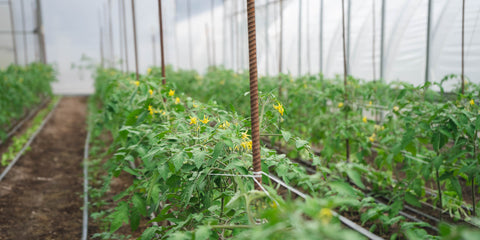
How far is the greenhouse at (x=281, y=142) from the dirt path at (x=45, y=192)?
0.03m

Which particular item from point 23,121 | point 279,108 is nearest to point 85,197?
point 279,108

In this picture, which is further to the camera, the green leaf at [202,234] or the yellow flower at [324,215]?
the green leaf at [202,234]

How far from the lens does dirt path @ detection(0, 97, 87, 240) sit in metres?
3.69

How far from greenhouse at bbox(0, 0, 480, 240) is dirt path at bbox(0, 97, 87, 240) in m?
0.03

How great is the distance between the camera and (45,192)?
4.74 meters

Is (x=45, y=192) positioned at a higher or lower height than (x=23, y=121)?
lower

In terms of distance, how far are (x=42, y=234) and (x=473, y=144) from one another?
374 cm

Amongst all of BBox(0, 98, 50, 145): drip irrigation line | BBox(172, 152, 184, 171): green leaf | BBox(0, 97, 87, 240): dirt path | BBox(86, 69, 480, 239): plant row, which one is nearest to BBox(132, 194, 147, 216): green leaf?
BBox(86, 69, 480, 239): plant row

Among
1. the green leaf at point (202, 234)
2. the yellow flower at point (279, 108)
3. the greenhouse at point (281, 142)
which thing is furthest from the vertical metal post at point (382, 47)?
the green leaf at point (202, 234)

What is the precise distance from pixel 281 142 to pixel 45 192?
3.13 m

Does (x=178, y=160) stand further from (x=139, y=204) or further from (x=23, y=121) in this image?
(x=23, y=121)

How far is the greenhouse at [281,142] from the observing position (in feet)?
5.10

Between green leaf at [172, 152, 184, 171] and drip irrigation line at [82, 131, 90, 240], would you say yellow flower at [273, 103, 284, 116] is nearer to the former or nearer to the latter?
green leaf at [172, 152, 184, 171]

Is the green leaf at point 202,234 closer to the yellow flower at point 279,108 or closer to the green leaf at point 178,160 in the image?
the green leaf at point 178,160
